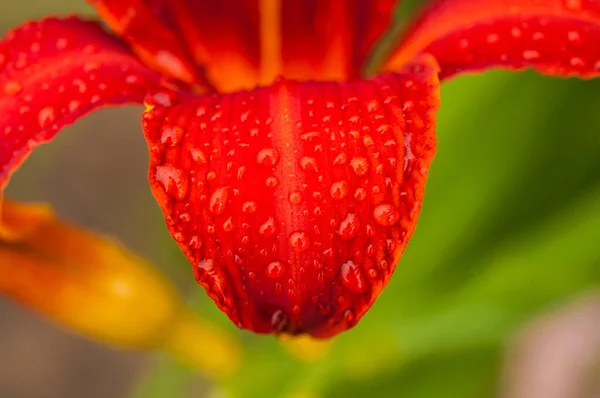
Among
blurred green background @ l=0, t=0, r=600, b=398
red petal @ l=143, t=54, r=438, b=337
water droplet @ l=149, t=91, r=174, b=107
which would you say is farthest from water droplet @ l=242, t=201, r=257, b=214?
blurred green background @ l=0, t=0, r=600, b=398

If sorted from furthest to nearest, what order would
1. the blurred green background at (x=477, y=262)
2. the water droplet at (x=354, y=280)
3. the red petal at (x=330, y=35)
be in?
the blurred green background at (x=477, y=262) < the red petal at (x=330, y=35) < the water droplet at (x=354, y=280)

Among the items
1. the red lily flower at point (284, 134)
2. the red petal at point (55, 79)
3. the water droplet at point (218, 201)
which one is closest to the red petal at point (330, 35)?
the red lily flower at point (284, 134)

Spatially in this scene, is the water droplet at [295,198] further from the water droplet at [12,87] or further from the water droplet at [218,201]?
the water droplet at [12,87]

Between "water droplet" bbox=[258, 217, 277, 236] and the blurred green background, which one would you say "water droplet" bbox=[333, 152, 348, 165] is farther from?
the blurred green background

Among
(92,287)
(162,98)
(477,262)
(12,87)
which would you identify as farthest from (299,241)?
(477,262)

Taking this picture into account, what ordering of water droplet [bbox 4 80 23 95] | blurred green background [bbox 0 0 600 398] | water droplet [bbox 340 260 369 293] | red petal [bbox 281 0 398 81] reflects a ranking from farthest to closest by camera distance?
1. blurred green background [bbox 0 0 600 398]
2. red petal [bbox 281 0 398 81]
3. water droplet [bbox 4 80 23 95]
4. water droplet [bbox 340 260 369 293]

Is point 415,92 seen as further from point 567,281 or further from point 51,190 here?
point 51,190
